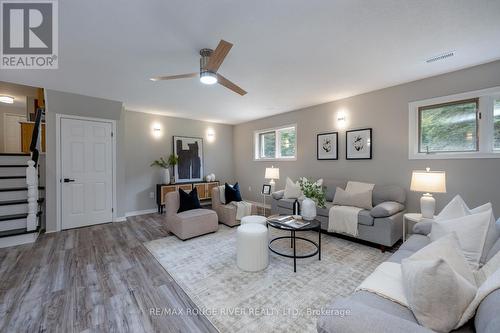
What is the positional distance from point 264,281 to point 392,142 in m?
3.18

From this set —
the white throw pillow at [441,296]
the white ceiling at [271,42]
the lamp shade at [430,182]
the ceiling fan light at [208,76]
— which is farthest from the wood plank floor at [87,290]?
the lamp shade at [430,182]

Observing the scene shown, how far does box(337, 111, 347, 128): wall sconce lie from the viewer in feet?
13.8

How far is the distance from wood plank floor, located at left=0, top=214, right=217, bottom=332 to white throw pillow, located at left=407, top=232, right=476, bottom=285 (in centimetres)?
163

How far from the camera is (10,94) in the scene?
4.83 m

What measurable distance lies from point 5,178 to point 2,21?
9.81 ft

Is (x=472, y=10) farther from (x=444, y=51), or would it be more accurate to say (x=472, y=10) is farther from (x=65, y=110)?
(x=65, y=110)

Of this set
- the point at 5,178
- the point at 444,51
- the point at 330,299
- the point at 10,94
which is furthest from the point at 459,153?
the point at 10,94

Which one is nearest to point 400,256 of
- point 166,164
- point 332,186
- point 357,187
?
point 357,187

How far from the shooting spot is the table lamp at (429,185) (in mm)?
2636

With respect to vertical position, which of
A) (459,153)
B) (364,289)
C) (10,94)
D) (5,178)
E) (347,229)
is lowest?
(347,229)

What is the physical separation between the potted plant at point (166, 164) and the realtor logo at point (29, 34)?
2873 millimetres

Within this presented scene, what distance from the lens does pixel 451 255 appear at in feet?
4.01

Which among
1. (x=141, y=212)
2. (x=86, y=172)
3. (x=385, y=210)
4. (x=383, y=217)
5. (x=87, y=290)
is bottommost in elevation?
(x=87, y=290)

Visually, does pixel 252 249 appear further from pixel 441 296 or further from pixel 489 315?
pixel 489 315
